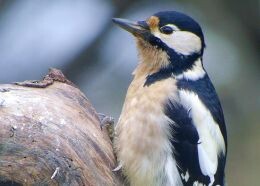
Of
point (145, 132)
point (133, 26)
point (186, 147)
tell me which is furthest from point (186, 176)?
point (133, 26)

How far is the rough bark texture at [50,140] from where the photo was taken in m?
4.07

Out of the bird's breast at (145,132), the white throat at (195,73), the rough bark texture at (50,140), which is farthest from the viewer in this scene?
the white throat at (195,73)

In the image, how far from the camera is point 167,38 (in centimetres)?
482

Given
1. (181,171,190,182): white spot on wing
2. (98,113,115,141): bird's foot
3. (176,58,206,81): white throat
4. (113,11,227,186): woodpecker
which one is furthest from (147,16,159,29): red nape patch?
(181,171,190,182): white spot on wing

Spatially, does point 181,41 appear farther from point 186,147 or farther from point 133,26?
A: point 186,147

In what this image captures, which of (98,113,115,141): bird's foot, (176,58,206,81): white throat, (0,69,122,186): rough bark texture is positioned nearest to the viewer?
(0,69,122,186): rough bark texture

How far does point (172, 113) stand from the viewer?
4535mm

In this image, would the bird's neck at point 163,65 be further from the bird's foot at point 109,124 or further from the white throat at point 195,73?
the bird's foot at point 109,124

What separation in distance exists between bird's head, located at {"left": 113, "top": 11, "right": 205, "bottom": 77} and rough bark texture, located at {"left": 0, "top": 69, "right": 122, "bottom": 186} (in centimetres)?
52

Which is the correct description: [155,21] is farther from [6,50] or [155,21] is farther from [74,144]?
[6,50]

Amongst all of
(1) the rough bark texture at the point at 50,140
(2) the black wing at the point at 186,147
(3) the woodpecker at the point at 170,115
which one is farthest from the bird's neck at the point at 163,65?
(1) the rough bark texture at the point at 50,140

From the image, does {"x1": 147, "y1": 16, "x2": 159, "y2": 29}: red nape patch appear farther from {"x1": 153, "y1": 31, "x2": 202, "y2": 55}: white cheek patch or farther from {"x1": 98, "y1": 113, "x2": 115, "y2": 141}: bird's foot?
{"x1": 98, "y1": 113, "x2": 115, "y2": 141}: bird's foot

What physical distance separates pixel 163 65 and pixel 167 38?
0.44 ft

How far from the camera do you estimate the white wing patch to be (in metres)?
4.50
